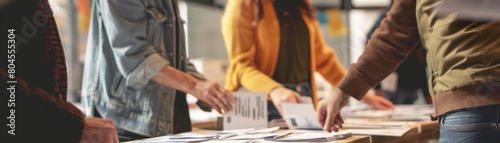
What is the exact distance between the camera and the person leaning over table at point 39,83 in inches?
39.9

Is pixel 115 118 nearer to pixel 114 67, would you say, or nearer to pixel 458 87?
pixel 114 67

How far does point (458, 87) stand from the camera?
126cm

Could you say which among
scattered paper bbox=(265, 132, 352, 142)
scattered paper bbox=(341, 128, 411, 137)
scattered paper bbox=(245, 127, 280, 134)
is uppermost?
scattered paper bbox=(245, 127, 280, 134)

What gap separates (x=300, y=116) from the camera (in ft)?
6.17

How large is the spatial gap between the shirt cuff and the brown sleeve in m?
0.53

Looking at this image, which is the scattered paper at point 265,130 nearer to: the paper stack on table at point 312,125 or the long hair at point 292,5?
the paper stack on table at point 312,125

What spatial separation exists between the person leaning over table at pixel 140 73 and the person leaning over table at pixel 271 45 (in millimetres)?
439

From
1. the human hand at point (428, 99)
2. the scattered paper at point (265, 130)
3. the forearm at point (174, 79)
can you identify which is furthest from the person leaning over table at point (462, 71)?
the human hand at point (428, 99)

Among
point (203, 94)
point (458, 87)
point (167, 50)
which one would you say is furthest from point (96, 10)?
point (458, 87)

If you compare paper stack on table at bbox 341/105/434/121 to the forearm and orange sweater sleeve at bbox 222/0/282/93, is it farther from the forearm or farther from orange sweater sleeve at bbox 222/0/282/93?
the forearm

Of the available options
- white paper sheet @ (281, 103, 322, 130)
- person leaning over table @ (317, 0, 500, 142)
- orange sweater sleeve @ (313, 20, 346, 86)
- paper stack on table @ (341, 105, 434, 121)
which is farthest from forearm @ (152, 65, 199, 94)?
orange sweater sleeve @ (313, 20, 346, 86)

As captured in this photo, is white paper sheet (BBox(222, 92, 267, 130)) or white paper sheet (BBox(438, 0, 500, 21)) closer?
white paper sheet (BBox(438, 0, 500, 21))

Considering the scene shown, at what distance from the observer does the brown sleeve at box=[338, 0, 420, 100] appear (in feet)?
4.85

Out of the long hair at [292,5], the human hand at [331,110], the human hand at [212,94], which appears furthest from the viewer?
the long hair at [292,5]
